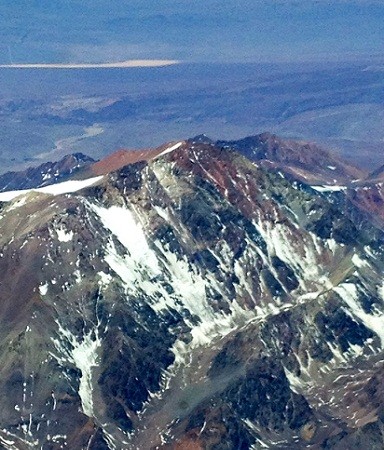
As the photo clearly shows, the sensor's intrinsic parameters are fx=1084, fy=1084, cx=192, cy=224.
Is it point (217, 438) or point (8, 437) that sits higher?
point (8, 437)

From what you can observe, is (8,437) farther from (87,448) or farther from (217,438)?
(217,438)

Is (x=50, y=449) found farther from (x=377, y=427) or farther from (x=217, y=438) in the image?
(x=377, y=427)

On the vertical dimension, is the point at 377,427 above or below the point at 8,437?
below

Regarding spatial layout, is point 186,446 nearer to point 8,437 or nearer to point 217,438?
point 217,438

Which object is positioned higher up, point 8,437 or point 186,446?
point 8,437

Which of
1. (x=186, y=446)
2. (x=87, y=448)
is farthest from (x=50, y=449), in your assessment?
(x=186, y=446)

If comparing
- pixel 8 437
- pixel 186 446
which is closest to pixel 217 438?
pixel 186 446

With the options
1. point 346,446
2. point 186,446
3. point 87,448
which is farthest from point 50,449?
point 346,446
